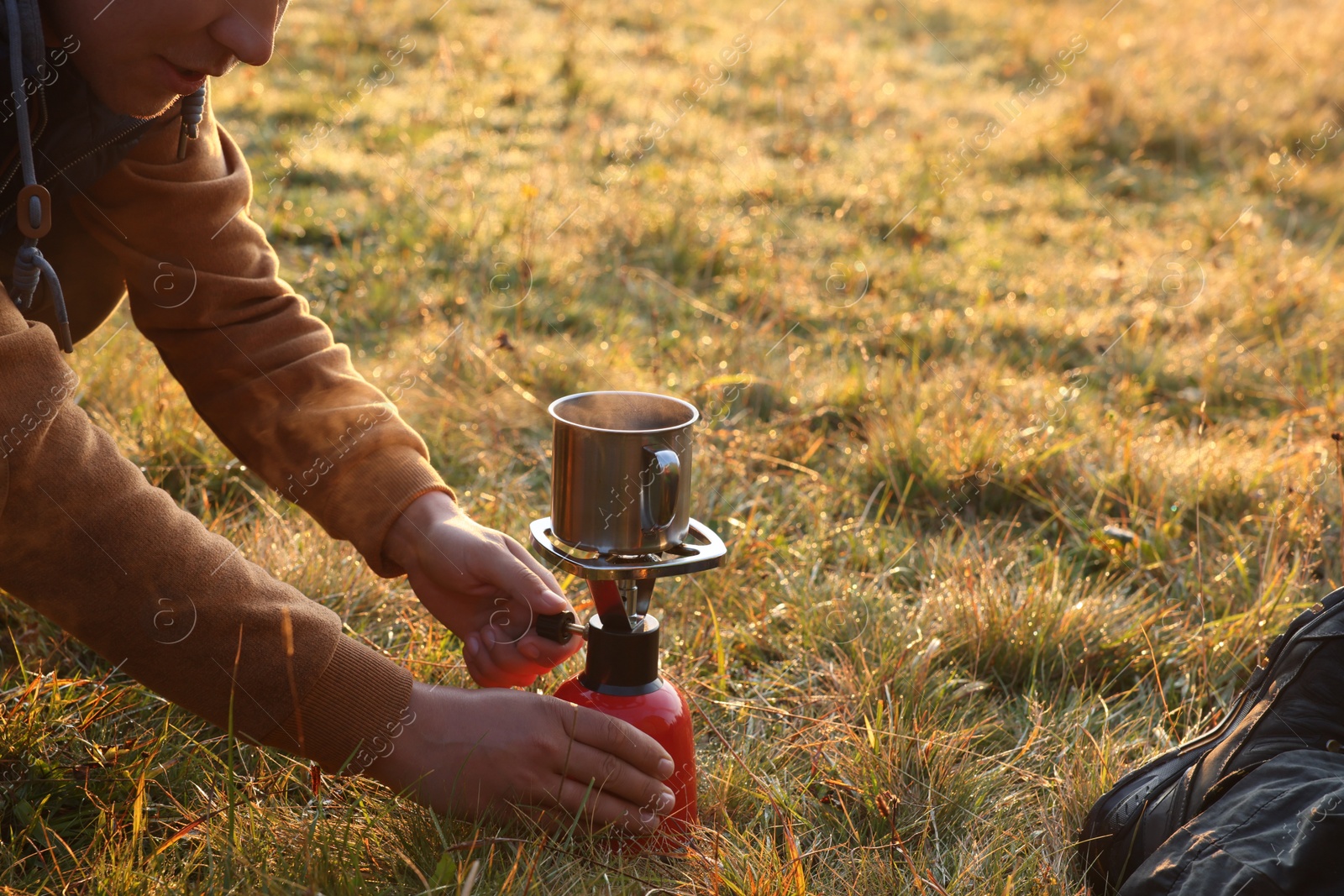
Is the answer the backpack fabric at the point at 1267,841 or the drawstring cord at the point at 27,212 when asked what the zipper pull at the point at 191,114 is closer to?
the drawstring cord at the point at 27,212

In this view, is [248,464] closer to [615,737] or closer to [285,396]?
[285,396]

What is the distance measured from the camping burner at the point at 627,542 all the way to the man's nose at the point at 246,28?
2.14 feet

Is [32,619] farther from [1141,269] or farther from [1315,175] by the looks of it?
[1315,175]

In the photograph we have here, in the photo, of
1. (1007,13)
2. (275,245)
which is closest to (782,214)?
(275,245)

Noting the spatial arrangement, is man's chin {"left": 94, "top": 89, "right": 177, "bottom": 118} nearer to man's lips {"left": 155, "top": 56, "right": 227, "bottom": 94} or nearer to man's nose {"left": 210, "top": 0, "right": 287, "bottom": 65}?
man's lips {"left": 155, "top": 56, "right": 227, "bottom": 94}

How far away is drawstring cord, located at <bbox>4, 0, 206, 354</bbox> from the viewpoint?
1.60 metres

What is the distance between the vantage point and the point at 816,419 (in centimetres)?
367

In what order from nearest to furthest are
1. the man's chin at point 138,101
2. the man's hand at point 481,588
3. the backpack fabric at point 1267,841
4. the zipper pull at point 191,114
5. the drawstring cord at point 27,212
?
the backpack fabric at point 1267,841 → the drawstring cord at point 27,212 → the man's chin at point 138,101 → the man's hand at point 481,588 → the zipper pull at point 191,114

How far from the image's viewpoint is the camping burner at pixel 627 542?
5.56 ft

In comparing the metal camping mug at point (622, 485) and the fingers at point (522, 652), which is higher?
the metal camping mug at point (622, 485)

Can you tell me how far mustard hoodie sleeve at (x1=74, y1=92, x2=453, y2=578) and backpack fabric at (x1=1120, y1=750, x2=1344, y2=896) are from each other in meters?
1.26

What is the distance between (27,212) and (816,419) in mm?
2425

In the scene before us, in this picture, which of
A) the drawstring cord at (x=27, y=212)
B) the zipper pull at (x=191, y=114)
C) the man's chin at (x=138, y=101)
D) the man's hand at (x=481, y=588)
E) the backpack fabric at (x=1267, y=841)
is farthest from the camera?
the zipper pull at (x=191, y=114)

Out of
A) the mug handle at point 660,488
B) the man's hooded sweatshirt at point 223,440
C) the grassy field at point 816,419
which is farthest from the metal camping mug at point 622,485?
the grassy field at point 816,419
